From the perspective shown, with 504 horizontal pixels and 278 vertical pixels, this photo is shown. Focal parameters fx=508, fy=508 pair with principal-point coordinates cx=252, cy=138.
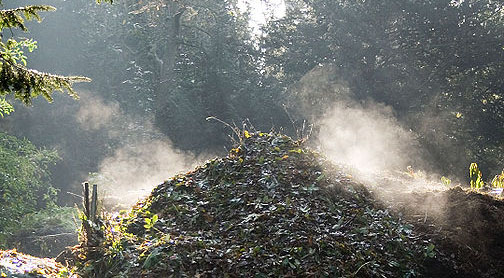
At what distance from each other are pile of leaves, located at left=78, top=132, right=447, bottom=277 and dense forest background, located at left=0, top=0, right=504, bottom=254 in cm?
904

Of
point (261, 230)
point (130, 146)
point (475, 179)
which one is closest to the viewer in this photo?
point (261, 230)

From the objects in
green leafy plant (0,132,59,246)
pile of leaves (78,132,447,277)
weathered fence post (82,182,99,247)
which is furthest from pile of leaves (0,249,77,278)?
green leafy plant (0,132,59,246)

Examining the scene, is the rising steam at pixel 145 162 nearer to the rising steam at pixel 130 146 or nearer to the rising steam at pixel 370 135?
the rising steam at pixel 130 146

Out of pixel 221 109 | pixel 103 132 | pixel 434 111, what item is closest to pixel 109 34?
pixel 103 132

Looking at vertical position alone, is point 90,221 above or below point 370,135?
below

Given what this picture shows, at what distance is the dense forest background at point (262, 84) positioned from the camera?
725 inches

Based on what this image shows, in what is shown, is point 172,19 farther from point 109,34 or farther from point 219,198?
point 219,198

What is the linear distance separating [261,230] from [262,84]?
17029 mm

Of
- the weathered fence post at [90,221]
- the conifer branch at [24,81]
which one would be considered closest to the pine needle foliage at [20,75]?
the conifer branch at [24,81]

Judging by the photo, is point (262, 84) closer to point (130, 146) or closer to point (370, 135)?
point (370, 135)

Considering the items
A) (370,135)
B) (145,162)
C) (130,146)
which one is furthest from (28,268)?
(130,146)

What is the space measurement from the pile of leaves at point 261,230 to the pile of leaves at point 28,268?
268 millimetres

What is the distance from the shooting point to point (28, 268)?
552cm

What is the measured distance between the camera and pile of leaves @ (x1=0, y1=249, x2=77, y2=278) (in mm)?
5309
